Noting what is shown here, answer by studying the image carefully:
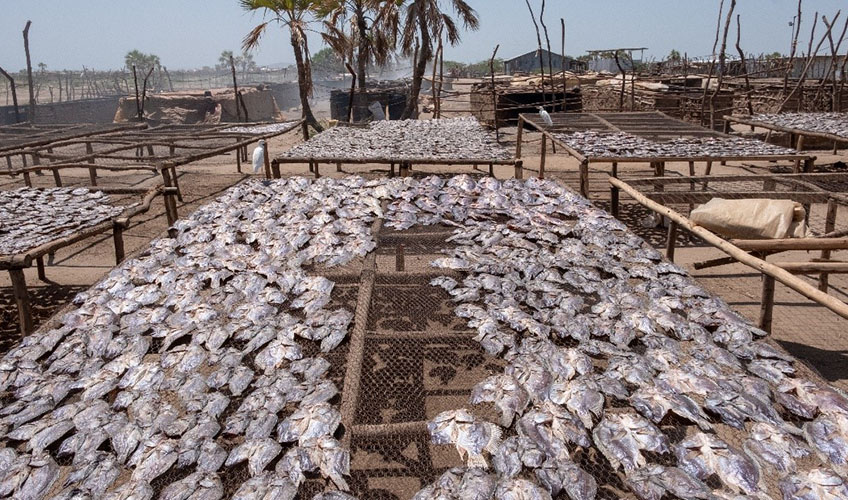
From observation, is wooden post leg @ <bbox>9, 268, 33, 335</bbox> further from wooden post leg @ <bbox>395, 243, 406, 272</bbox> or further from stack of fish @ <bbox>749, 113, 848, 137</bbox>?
stack of fish @ <bbox>749, 113, 848, 137</bbox>

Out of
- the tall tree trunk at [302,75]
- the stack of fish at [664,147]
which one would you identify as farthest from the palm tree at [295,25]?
the stack of fish at [664,147]

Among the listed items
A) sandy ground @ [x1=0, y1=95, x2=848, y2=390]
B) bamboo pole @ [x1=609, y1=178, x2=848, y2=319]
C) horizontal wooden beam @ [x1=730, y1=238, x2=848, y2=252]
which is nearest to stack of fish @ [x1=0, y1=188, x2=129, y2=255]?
sandy ground @ [x1=0, y1=95, x2=848, y2=390]

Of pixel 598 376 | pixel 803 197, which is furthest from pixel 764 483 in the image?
pixel 803 197

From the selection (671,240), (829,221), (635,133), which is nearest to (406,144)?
(635,133)

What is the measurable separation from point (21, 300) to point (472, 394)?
393 centimetres

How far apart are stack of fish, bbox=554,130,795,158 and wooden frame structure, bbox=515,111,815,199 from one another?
4.2 inches

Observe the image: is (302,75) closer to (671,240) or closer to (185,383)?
(671,240)

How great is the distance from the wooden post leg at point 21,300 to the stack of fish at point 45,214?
0.64 ft

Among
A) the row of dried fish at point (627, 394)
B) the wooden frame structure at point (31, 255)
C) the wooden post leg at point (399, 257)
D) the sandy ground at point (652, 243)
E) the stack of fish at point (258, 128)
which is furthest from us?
the stack of fish at point (258, 128)

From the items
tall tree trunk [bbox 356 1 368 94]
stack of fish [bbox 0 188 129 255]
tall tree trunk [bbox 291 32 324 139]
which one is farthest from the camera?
tall tree trunk [bbox 356 1 368 94]

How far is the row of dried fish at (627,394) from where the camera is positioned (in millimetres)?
1799

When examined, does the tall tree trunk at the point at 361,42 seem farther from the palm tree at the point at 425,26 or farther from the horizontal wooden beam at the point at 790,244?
the horizontal wooden beam at the point at 790,244

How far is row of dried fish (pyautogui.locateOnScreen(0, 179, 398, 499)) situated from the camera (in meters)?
1.88

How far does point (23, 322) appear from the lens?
13.5 feet
